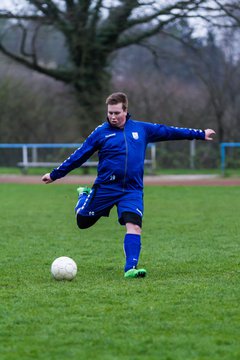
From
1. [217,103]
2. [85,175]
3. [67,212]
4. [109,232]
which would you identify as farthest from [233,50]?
[109,232]

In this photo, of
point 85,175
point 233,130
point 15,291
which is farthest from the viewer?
point 233,130

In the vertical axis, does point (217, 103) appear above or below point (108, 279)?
above

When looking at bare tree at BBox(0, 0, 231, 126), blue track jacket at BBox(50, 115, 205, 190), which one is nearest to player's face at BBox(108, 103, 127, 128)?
blue track jacket at BBox(50, 115, 205, 190)

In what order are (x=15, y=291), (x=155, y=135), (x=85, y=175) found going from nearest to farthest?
(x=15, y=291), (x=155, y=135), (x=85, y=175)

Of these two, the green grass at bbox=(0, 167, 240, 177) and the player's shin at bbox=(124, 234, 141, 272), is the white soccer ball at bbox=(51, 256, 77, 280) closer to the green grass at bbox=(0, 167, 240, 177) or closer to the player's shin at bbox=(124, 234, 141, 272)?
the player's shin at bbox=(124, 234, 141, 272)

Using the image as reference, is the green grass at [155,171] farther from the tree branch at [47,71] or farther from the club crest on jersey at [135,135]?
the club crest on jersey at [135,135]

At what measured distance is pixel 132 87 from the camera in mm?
34000

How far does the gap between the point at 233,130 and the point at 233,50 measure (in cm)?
433

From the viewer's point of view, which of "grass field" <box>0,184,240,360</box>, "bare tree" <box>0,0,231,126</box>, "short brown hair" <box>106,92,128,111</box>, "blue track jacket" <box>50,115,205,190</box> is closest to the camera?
"grass field" <box>0,184,240,360</box>

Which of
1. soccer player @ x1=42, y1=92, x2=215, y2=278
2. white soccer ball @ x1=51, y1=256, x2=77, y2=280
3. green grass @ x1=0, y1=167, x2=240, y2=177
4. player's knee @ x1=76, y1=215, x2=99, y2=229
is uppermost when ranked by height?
soccer player @ x1=42, y1=92, x2=215, y2=278

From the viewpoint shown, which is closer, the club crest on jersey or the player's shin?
the player's shin

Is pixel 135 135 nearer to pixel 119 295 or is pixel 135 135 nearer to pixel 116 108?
pixel 116 108

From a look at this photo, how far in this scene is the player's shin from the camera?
22.7ft

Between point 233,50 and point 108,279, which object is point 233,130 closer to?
point 233,50
